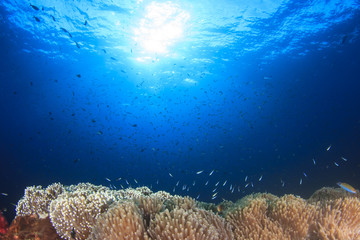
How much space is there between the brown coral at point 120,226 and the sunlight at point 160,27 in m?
17.1

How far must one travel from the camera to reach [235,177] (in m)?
62.7

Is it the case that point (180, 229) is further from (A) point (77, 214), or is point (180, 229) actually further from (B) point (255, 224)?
(A) point (77, 214)

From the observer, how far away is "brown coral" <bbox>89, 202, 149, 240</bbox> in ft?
9.45

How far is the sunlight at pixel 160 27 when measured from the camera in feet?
55.4

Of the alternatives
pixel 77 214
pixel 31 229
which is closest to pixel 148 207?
pixel 77 214

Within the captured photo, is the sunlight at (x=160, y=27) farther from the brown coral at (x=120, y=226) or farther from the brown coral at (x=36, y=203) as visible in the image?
the brown coral at (x=120, y=226)

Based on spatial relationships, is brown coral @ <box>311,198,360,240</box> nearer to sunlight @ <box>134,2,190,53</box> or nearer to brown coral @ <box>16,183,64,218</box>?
brown coral @ <box>16,183,64,218</box>

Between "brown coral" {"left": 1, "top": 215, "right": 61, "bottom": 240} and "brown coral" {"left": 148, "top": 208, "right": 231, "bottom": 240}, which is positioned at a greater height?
"brown coral" {"left": 148, "top": 208, "right": 231, "bottom": 240}

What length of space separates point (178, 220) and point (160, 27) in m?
19.5

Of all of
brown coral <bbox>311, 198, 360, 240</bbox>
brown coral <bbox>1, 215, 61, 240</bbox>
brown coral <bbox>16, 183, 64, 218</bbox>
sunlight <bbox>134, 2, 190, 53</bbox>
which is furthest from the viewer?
sunlight <bbox>134, 2, 190, 53</bbox>

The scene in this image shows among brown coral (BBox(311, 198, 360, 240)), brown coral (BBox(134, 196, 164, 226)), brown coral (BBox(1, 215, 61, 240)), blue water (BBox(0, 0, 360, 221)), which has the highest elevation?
blue water (BBox(0, 0, 360, 221))

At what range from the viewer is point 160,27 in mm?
19234

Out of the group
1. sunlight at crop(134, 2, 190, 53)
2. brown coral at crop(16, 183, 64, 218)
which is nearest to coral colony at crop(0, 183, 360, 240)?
brown coral at crop(16, 183, 64, 218)

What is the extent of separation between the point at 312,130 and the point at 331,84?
29325 mm
